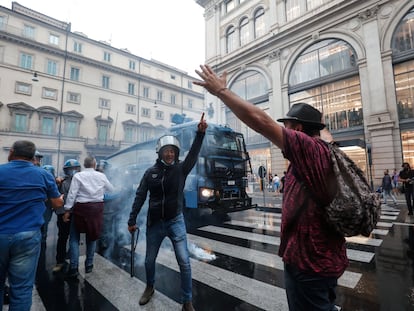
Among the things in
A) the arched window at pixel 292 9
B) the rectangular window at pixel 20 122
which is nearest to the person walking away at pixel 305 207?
the arched window at pixel 292 9

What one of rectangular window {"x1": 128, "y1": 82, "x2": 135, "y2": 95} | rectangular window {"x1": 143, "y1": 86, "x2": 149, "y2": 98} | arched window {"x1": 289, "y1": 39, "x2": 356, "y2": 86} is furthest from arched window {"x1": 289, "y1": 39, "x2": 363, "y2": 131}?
rectangular window {"x1": 128, "y1": 82, "x2": 135, "y2": 95}

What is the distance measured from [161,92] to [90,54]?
1205 cm

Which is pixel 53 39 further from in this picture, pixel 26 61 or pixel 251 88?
pixel 251 88

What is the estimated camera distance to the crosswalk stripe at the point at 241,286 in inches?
114

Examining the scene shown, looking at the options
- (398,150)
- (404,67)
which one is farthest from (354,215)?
(404,67)

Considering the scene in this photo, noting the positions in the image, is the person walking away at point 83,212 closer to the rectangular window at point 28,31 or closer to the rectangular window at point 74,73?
the rectangular window at point 74,73

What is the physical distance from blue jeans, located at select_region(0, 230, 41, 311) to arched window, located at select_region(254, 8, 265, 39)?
26.3 metres

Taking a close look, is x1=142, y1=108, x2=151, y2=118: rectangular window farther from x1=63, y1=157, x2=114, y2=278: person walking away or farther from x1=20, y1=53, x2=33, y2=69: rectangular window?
x1=63, y1=157, x2=114, y2=278: person walking away

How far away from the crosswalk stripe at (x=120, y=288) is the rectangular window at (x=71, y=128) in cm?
3095

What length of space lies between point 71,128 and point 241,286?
33.4 metres

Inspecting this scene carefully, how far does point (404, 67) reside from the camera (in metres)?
15.2

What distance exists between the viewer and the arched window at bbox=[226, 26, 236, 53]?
2641 centimetres

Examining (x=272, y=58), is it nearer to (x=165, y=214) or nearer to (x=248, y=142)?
(x=248, y=142)

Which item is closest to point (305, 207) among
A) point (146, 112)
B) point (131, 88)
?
point (146, 112)
